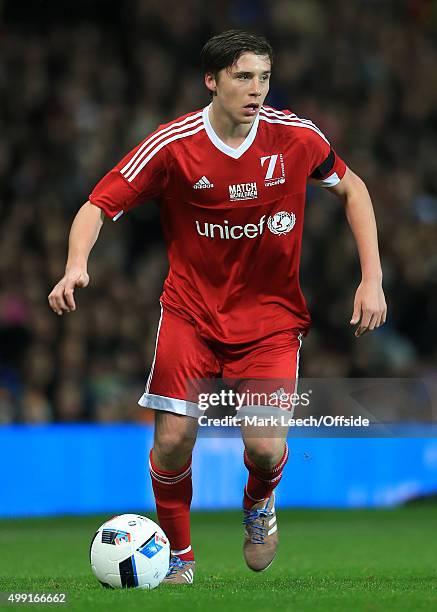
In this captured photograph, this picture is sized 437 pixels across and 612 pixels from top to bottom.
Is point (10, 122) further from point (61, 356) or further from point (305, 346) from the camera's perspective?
point (305, 346)

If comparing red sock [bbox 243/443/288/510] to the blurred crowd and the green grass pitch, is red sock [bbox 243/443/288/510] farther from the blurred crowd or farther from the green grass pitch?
the blurred crowd

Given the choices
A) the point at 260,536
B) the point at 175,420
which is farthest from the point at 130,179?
the point at 260,536

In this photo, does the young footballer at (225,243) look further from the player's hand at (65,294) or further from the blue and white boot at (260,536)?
the player's hand at (65,294)

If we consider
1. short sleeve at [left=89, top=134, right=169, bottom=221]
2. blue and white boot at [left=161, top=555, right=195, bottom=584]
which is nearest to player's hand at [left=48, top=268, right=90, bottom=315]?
short sleeve at [left=89, top=134, right=169, bottom=221]

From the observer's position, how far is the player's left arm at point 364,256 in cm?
571

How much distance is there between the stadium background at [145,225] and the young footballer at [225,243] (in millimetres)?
4913

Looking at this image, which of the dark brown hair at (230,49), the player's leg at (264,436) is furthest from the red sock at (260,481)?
the dark brown hair at (230,49)

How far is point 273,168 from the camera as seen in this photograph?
19.7ft

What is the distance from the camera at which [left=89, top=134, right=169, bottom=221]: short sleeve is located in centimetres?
589

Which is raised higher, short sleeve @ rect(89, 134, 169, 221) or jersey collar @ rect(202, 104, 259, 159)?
jersey collar @ rect(202, 104, 259, 159)

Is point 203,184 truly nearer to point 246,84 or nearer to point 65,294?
point 246,84

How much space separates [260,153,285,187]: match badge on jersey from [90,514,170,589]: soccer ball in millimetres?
1588

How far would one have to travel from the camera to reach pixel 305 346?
510 inches

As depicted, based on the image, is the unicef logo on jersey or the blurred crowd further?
the blurred crowd
